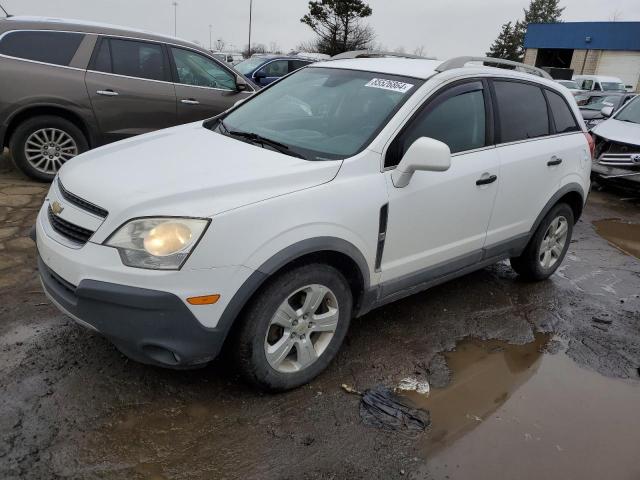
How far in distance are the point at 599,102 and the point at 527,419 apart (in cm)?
1370

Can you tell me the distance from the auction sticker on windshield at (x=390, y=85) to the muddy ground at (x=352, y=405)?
1580 mm

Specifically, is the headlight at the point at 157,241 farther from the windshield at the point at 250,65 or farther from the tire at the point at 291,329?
the windshield at the point at 250,65

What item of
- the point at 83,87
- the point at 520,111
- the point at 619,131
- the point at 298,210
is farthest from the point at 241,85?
the point at 619,131

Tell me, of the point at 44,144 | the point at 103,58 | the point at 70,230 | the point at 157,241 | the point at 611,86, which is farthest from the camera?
the point at 611,86

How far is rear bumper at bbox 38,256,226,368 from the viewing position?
7.61 ft

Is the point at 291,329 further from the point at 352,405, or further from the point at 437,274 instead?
the point at 437,274

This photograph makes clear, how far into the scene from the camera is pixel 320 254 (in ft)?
9.05

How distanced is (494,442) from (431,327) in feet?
3.78

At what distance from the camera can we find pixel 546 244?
4.58 meters

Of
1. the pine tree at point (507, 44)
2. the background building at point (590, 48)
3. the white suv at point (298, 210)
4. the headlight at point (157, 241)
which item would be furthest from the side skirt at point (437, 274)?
the pine tree at point (507, 44)

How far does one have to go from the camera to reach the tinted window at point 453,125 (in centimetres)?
314

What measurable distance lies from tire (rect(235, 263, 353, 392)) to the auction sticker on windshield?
123 centimetres

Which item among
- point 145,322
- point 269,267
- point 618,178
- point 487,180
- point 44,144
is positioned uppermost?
point 487,180

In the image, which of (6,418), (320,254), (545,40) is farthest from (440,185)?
(545,40)
